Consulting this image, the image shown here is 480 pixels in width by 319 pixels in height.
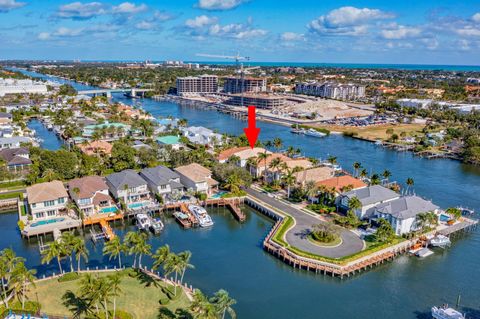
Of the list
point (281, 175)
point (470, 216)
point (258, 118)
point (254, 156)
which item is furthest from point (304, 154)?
point (258, 118)

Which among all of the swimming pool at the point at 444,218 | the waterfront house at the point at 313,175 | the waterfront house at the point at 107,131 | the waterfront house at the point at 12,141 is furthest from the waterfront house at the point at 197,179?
the waterfront house at the point at 12,141

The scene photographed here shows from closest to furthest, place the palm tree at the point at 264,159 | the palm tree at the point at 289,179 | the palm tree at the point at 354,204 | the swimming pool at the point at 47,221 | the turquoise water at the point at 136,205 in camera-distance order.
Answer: the swimming pool at the point at 47,221 → the palm tree at the point at 354,204 → the turquoise water at the point at 136,205 → the palm tree at the point at 289,179 → the palm tree at the point at 264,159

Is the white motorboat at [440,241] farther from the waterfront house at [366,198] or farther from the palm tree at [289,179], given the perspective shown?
the palm tree at [289,179]

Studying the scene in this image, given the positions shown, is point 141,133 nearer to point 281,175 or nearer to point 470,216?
point 281,175

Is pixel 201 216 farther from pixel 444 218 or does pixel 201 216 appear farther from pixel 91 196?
pixel 444 218

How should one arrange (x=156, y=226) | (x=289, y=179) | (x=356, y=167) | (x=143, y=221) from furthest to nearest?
(x=356, y=167)
(x=289, y=179)
(x=143, y=221)
(x=156, y=226)

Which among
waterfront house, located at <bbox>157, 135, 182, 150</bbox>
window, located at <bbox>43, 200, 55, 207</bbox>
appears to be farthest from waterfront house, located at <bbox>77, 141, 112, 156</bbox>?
window, located at <bbox>43, 200, 55, 207</bbox>

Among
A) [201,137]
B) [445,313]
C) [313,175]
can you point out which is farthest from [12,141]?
[445,313]
